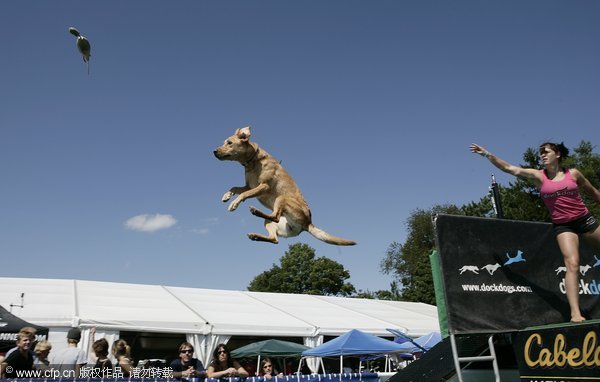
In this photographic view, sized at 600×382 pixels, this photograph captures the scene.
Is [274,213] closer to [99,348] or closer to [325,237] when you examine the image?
[325,237]

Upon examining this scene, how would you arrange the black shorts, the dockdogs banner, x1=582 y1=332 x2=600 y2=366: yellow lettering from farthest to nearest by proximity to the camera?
1. the black shorts
2. the dockdogs banner
3. x1=582 y1=332 x2=600 y2=366: yellow lettering

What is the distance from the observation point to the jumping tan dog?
163 inches

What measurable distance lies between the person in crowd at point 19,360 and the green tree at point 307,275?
48053 millimetres

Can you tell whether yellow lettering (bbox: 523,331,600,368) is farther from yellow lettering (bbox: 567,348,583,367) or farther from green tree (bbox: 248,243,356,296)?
green tree (bbox: 248,243,356,296)

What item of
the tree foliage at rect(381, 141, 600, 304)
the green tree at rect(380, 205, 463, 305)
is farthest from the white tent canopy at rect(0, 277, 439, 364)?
the green tree at rect(380, 205, 463, 305)

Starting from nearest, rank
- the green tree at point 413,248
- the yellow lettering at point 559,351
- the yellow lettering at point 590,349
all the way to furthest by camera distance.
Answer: the yellow lettering at point 590,349 → the yellow lettering at point 559,351 → the green tree at point 413,248

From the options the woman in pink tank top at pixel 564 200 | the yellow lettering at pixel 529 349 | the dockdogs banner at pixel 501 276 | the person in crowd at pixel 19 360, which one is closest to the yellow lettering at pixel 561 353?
the yellow lettering at pixel 529 349

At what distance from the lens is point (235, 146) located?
404 centimetres

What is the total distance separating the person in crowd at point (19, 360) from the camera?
226 inches

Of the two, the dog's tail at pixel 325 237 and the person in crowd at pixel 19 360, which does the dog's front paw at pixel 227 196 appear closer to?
the dog's tail at pixel 325 237

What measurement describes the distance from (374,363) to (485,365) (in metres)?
17.2

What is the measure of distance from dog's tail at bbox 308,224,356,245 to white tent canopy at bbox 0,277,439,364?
919 centimetres

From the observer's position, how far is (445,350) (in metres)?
4.77

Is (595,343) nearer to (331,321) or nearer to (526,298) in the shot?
(526,298)
